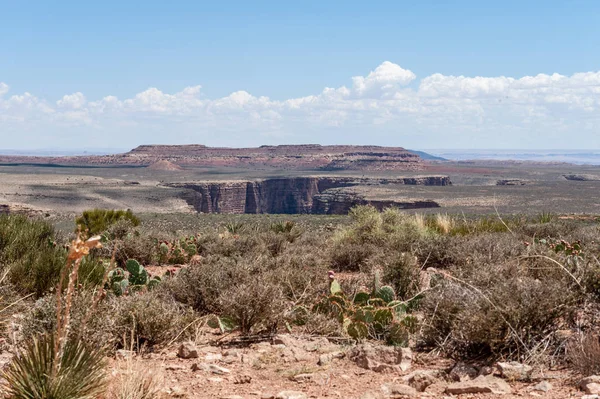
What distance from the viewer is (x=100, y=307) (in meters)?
5.90

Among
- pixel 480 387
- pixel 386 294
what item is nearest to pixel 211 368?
pixel 480 387

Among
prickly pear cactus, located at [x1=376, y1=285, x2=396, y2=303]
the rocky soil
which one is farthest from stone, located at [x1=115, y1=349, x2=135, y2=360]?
prickly pear cactus, located at [x1=376, y1=285, x2=396, y2=303]

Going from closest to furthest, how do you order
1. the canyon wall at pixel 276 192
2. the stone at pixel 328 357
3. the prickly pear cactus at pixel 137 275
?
the stone at pixel 328 357
the prickly pear cactus at pixel 137 275
the canyon wall at pixel 276 192

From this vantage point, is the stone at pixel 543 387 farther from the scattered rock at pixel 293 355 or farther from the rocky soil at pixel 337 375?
the scattered rock at pixel 293 355

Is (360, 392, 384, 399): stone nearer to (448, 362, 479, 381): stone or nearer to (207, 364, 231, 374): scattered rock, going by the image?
(448, 362, 479, 381): stone

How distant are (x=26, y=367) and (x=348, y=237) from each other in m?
11.5

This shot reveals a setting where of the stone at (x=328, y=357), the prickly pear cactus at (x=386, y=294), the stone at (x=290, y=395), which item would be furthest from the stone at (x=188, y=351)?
the prickly pear cactus at (x=386, y=294)

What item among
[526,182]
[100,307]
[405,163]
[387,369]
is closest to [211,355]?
[100,307]

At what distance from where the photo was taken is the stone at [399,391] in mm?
4410

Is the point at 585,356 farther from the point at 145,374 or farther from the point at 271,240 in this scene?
the point at 271,240

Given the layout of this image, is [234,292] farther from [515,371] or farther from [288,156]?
[288,156]

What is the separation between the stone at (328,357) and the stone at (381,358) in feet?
0.40

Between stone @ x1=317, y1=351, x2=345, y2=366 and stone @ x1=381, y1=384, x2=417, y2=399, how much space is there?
2.53 ft

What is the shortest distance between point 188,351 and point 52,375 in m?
2.02
